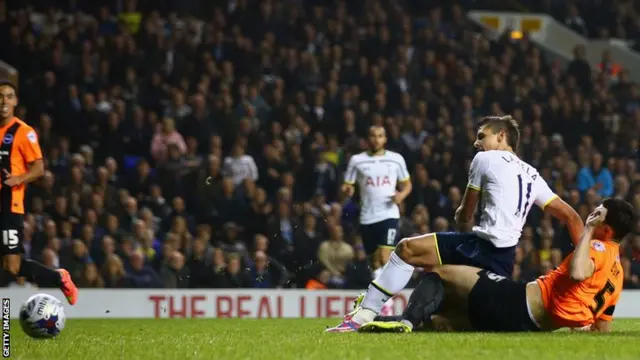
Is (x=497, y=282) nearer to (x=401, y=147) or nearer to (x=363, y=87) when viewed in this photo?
(x=401, y=147)

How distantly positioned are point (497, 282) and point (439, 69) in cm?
1297

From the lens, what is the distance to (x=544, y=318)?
8734 millimetres

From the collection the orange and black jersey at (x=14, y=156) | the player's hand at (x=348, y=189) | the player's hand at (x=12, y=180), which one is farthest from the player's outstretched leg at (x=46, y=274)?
the player's hand at (x=348, y=189)

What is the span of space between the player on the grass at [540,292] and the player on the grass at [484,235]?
0.16 metres

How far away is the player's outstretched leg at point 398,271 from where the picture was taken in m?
8.77

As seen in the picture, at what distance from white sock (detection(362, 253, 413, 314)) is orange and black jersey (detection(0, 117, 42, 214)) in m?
3.49

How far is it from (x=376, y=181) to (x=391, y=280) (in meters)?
5.93

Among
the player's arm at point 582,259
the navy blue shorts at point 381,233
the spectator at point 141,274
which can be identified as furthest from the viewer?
the spectator at point 141,274

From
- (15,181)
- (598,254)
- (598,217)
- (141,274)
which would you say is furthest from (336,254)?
(598,217)

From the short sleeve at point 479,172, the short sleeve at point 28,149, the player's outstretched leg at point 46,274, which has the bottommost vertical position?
the player's outstretched leg at point 46,274

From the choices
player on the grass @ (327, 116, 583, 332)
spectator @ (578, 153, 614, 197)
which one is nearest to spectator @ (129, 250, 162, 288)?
spectator @ (578, 153, 614, 197)

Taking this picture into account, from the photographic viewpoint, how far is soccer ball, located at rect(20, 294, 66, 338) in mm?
8422

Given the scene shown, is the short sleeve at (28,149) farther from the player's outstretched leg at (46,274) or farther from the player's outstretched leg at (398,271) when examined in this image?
the player's outstretched leg at (398,271)

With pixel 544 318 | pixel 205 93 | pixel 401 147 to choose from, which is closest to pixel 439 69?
pixel 401 147
